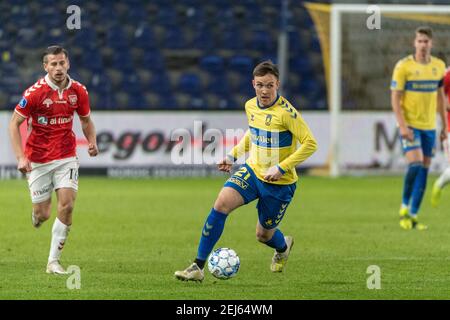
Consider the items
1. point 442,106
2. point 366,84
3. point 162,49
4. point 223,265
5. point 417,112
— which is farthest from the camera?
point 162,49

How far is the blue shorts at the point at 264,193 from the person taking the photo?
863cm

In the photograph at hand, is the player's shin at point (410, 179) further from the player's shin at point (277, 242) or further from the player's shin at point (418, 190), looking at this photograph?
the player's shin at point (277, 242)

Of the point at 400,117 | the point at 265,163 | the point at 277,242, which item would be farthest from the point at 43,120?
the point at 400,117

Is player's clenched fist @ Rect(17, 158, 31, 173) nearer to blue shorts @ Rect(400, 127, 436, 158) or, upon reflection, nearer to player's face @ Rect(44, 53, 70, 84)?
player's face @ Rect(44, 53, 70, 84)

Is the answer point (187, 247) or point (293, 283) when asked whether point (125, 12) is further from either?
point (293, 283)

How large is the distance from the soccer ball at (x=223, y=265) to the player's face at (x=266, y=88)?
49.8 inches

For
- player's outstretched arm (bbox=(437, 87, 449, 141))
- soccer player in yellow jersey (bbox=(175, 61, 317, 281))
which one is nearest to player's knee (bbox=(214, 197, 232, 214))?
soccer player in yellow jersey (bbox=(175, 61, 317, 281))

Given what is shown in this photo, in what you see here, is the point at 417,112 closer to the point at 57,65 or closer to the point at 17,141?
the point at 57,65

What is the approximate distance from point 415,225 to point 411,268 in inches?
148

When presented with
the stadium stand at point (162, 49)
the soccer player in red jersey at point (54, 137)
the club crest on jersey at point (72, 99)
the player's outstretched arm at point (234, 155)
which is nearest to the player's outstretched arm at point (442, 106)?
the player's outstretched arm at point (234, 155)

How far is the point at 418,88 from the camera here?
13.1 m

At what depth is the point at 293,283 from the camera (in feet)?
27.8

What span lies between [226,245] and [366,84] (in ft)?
36.8
